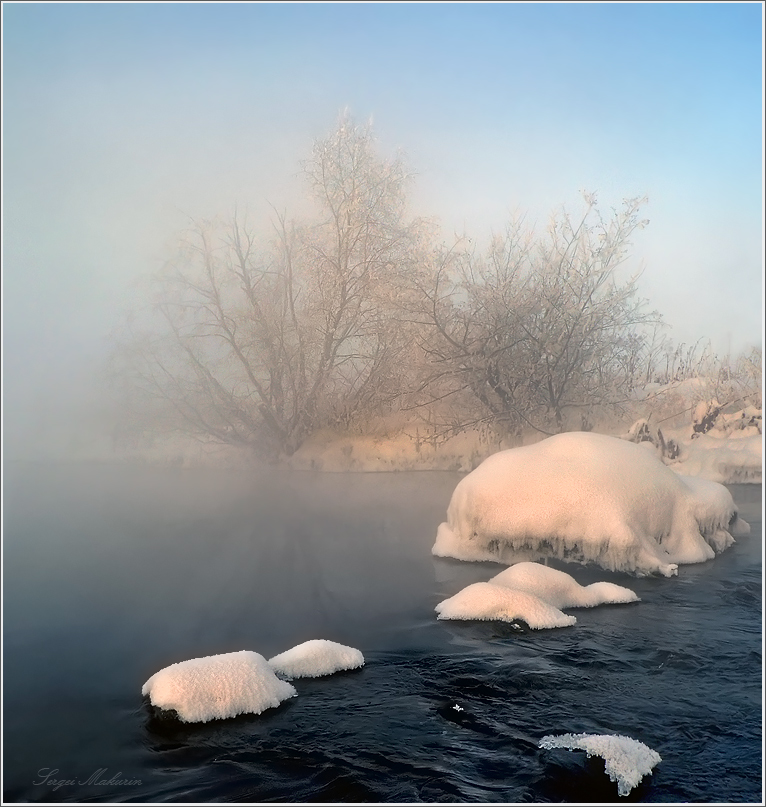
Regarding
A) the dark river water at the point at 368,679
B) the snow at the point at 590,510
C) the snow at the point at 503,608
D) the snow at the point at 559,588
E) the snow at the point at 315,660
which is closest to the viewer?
the dark river water at the point at 368,679

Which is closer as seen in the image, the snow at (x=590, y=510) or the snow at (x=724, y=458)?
the snow at (x=590, y=510)

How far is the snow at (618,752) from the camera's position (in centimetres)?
381

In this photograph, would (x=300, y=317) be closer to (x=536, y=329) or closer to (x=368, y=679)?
(x=536, y=329)

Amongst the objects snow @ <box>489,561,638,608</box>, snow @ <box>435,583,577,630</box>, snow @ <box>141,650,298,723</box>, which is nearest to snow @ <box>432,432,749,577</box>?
snow @ <box>489,561,638,608</box>

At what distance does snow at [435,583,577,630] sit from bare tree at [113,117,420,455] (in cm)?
1087

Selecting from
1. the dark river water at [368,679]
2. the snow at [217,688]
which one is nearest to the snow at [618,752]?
the dark river water at [368,679]

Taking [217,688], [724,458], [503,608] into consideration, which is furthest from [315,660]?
[724,458]

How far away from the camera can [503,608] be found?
6523 mm

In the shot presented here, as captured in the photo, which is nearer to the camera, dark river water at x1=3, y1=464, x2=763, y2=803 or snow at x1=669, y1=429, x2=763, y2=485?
dark river water at x1=3, y1=464, x2=763, y2=803

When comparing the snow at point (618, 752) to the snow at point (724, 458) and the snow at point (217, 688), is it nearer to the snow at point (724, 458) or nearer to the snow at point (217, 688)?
the snow at point (217, 688)

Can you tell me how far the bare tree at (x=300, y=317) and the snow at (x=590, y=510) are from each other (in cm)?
861

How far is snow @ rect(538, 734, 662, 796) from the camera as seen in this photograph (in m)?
3.81

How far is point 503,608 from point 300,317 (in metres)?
12.7

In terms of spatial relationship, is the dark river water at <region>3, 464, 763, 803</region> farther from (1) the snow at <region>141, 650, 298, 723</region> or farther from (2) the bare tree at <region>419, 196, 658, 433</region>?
(2) the bare tree at <region>419, 196, 658, 433</region>
